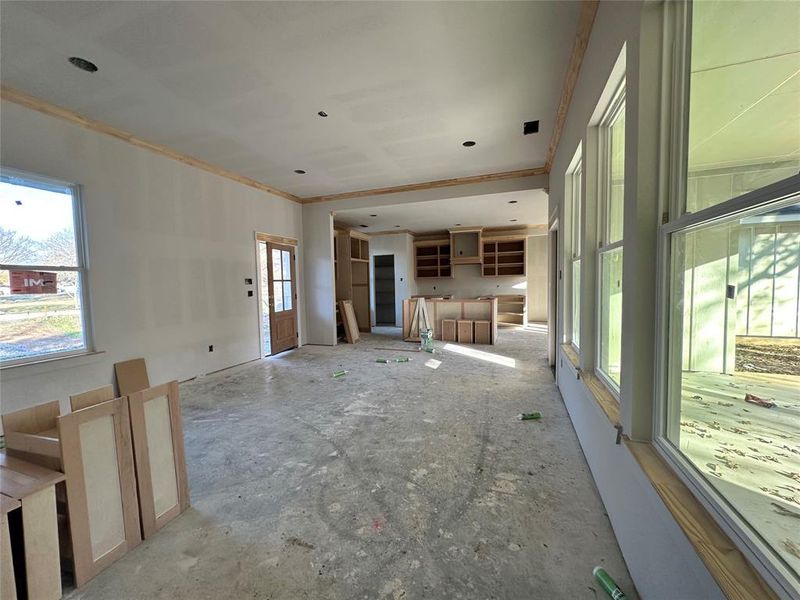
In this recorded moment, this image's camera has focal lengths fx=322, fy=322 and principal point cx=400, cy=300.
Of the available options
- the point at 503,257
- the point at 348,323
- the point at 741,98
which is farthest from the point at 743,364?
the point at 503,257

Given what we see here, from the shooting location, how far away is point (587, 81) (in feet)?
7.20

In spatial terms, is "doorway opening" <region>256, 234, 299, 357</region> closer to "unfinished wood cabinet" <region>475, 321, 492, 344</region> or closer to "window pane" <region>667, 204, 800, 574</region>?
"unfinished wood cabinet" <region>475, 321, 492, 344</region>

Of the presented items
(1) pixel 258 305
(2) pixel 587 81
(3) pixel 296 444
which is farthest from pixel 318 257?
(2) pixel 587 81

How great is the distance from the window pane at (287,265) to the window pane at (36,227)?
3024 mm

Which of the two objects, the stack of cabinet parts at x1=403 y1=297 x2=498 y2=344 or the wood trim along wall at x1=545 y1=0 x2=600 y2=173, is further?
the stack of cabinet parts at x1=403 y1=297 x2=498 y2=344

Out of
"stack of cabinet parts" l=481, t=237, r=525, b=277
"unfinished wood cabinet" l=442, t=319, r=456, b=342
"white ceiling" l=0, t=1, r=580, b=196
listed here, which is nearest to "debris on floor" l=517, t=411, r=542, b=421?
"white ceiling" l=0, t=1, r=580, b=196

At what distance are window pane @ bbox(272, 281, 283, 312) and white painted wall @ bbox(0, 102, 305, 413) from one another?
0.47 metres

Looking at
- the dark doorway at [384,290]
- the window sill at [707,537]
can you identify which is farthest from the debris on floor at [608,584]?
the dark doorway at [384,290]

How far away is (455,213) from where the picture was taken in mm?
6789

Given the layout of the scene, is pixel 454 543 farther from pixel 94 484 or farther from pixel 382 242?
pixel 382 242

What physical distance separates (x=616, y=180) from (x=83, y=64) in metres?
3.87

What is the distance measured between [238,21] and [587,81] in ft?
7.62

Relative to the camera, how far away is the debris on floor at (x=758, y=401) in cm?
87

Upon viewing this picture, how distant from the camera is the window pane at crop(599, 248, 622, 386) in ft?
6.24
